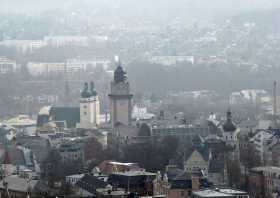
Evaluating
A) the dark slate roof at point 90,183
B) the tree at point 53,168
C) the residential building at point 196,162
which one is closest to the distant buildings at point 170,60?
the tree at point 53,168

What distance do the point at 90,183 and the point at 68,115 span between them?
1491cm

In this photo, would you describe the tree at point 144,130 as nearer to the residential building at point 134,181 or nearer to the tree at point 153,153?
the tree at point 153,153

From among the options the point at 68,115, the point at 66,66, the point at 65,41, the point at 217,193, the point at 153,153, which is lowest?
the point at 217,193

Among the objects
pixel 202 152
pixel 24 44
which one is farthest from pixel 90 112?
pixel 24 44

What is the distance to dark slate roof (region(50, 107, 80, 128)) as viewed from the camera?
131ft

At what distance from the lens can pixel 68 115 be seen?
4006cm

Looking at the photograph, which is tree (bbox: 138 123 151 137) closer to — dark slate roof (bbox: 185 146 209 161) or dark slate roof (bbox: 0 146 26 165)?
dark slate roof (bbox: 0 146 26 165)

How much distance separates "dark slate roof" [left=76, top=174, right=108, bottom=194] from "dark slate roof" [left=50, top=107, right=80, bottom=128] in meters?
14.0

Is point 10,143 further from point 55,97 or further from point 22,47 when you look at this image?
point 22,47

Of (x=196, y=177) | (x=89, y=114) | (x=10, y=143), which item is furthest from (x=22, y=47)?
(x=196, y=177)

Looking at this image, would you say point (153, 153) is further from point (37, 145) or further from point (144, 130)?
point (144, 130)

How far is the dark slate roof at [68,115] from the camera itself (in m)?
39.8

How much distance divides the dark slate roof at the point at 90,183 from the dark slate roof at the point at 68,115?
14.0 metres

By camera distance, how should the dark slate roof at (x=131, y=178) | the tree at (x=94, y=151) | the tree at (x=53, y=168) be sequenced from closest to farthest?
the dark slate roof at (x=131, y=178)
the tree at (x=53, y=168)
the tree at (x=94, y=151)
